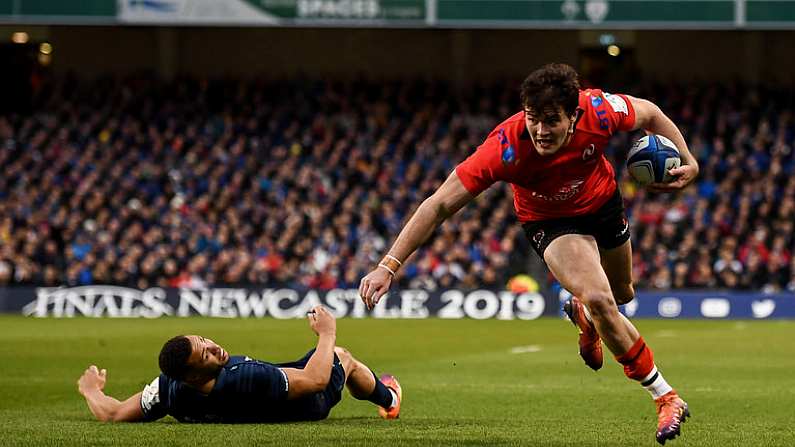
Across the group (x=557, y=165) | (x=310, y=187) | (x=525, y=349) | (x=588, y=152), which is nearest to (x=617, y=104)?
(x=588, y=152)

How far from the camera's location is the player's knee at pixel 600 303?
7965 millimetres

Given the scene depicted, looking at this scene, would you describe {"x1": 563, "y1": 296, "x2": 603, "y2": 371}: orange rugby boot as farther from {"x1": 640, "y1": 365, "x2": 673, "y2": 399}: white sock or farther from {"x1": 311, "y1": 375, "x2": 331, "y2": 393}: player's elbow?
{"x1": 311, "y1": 375, "x2": 331, "y2": 393}: player's elbow

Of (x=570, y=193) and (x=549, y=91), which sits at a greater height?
(x=549, y=91)

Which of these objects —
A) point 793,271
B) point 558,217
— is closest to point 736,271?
point 793,271

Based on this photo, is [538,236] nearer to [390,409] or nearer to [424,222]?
[424,222]

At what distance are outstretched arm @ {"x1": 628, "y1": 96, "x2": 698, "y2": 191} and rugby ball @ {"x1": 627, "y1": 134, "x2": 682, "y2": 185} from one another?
0.05 metres

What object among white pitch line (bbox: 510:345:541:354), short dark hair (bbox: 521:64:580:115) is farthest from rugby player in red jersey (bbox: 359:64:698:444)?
white pitch line (bbox: 510:345:541:354)

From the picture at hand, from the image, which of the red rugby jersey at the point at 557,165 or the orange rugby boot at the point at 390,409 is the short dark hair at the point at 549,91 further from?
the orange rugby boot at the point at 390,409

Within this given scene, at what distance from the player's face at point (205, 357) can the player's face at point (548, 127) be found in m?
2.32

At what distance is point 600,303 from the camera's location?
7.96m

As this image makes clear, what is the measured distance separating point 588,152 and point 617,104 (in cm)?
41

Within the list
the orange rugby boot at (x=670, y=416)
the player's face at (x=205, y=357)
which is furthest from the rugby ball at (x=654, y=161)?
the player's face at (x=205, y=357)

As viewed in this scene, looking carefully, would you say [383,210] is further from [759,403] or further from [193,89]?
[759,403]

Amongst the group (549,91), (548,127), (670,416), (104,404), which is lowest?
(104,404)
